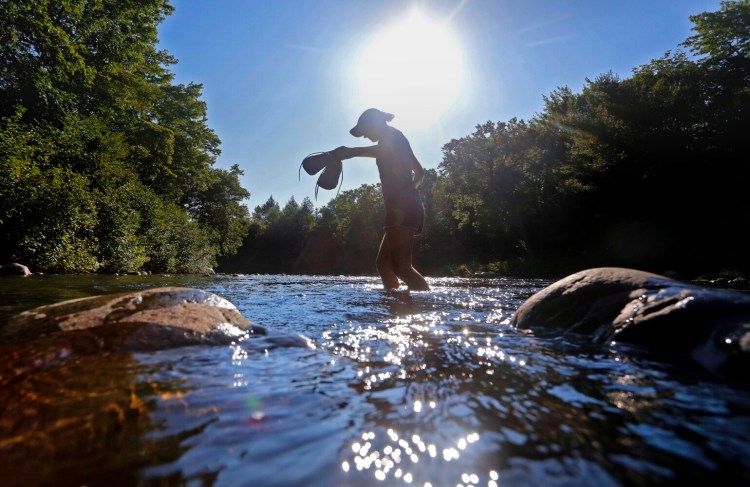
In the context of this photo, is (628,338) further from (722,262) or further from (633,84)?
(633,84)

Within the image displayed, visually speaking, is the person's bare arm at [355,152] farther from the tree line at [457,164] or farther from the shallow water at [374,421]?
the tree line at [457,164]

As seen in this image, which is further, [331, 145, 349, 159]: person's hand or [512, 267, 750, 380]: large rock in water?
[331, 145, 349, 159]: person's hand

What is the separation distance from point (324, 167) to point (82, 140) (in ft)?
58.9

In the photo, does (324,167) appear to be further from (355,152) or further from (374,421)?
(374,421)

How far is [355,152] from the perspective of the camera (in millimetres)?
6359

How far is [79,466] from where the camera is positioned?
101cm

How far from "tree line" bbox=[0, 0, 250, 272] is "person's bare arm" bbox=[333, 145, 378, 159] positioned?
13.4m

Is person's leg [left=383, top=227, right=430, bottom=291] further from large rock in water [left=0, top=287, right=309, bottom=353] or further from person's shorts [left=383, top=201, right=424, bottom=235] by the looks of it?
large rock in water [left=0, top=287, right=309, bottom=353]

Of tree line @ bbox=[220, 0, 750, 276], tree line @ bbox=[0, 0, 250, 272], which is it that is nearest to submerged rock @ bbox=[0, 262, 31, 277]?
tree line @ bbox=[0, 0, 250, 272]

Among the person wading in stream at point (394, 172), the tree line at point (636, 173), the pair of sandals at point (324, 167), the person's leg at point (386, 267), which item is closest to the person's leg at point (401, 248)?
the person wading in stream at point (394, 172)

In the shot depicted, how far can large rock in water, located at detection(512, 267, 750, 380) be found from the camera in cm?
212

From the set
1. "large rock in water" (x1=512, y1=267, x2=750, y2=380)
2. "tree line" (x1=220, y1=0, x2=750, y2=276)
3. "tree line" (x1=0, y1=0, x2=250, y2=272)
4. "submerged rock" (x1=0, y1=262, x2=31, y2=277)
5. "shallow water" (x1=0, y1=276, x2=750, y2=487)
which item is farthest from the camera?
"tree line" (x1=220, y1=0, x2=750, y2=276)

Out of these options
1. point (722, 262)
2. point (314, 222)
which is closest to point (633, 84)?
point (722, 262)

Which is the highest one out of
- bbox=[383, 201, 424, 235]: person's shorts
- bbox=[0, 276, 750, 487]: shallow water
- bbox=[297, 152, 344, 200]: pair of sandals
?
bbox=[297, 152, 344, 200]: pair of sandals
